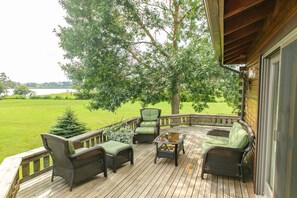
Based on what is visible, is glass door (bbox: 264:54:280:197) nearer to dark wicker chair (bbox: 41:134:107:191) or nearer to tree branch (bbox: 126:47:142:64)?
dark wicker chair (bbox: 41:134:107:191)

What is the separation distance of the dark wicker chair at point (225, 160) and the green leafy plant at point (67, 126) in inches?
158

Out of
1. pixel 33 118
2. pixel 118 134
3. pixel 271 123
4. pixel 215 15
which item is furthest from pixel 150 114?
pixel 33 118

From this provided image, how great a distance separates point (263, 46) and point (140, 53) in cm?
637

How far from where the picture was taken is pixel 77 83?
29.5 ft

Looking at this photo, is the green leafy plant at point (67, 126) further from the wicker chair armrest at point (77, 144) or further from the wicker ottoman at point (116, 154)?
the wicker ottoman at point (116, 154)

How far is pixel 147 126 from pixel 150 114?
566mm

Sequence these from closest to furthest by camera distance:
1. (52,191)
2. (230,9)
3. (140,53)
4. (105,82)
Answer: (230,9) → (52,191) → (105,82) → (140,53)

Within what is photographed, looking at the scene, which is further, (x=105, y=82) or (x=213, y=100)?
(x=213, y=100)

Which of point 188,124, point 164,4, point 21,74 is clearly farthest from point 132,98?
point 21,74

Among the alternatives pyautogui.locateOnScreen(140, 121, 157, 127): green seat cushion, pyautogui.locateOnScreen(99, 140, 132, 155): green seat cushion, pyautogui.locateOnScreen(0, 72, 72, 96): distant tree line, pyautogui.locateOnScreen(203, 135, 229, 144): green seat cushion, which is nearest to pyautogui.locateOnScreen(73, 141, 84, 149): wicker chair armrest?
pyautogui.locateOnScreen(99, 140, 132, 155): green seat cushion

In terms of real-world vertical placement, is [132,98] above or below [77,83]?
below

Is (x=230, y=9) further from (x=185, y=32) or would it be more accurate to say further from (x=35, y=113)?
(x=35, y=113)

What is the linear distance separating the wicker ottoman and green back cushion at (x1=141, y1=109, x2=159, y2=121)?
7.49ft

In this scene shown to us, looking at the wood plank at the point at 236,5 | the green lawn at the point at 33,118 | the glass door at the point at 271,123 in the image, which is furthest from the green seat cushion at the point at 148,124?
the wood plank at the point at 236,5
